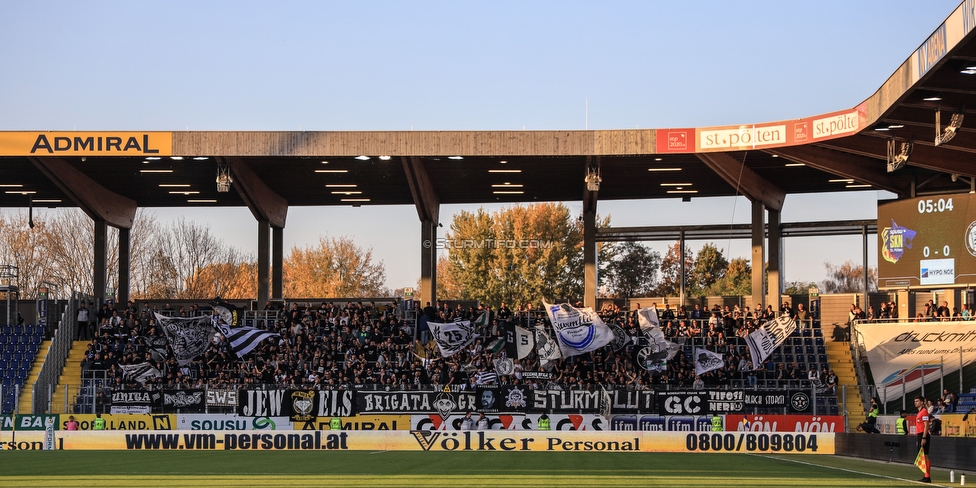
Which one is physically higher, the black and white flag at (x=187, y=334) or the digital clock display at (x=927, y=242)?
the digital clock display at (x=927, y=242)

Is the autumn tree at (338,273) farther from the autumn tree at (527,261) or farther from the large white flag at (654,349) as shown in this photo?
the large white flag at (654,349)

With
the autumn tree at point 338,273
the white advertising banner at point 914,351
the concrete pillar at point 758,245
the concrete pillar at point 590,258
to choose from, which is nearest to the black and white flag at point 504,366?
the concrete pillar at point 590,258

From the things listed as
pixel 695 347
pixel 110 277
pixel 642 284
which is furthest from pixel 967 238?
pixel 110 277

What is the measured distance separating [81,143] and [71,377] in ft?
31.5

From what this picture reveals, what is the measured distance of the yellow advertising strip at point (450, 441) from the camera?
36406mm

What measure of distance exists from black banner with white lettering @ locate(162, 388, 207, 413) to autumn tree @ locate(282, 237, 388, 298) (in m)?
61.9

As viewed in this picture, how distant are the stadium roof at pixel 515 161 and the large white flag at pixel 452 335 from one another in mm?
6011

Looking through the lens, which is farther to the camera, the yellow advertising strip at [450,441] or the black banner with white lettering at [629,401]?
the black banner with white lettering at [629,401]

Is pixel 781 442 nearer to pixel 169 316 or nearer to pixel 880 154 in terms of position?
pixel 880 154

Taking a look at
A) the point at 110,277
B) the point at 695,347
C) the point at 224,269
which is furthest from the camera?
the point at 224,269

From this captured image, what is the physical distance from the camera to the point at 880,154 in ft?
127

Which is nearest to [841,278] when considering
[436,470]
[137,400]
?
[137,400]

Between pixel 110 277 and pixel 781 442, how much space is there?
210ft

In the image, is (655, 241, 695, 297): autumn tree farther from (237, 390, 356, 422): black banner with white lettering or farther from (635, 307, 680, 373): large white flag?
(237, 390, 356, 422): black banner with white lettering
